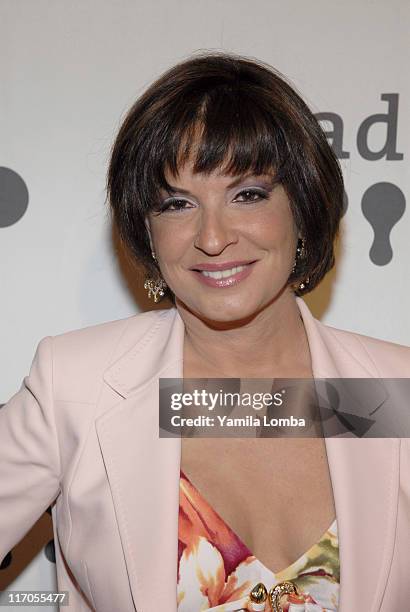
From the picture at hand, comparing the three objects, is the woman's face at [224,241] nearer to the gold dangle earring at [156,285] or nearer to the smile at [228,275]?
the smile at [228,275]

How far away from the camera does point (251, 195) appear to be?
59.4 inches

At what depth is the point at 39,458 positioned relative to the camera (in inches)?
62.5

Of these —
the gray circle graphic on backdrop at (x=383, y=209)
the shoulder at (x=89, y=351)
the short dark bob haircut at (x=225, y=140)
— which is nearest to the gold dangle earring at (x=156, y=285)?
the shoulder at (x=89, y=351)

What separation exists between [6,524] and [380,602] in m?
0.79

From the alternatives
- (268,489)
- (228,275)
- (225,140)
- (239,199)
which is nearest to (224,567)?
(268,489)

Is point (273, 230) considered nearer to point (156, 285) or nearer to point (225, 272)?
point (225, 272)

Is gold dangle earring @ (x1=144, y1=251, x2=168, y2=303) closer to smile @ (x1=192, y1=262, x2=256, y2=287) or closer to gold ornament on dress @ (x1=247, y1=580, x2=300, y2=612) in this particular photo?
smile @ (x1=192, y1=262, x2=256, y2=287)

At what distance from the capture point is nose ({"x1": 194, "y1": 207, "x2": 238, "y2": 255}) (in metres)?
1.46

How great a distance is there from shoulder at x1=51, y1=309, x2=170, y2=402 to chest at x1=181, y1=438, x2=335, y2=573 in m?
0.24

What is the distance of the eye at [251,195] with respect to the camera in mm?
1492

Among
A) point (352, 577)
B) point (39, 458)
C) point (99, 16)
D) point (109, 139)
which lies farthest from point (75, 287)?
point (352, 577)

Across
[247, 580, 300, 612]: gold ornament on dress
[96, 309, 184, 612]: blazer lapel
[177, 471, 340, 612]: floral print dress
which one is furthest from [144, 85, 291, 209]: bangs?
[247, 580, 300, 612]: gold ornament on dress

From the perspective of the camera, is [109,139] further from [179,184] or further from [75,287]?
[179,184]

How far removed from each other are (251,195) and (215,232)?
11 cm
